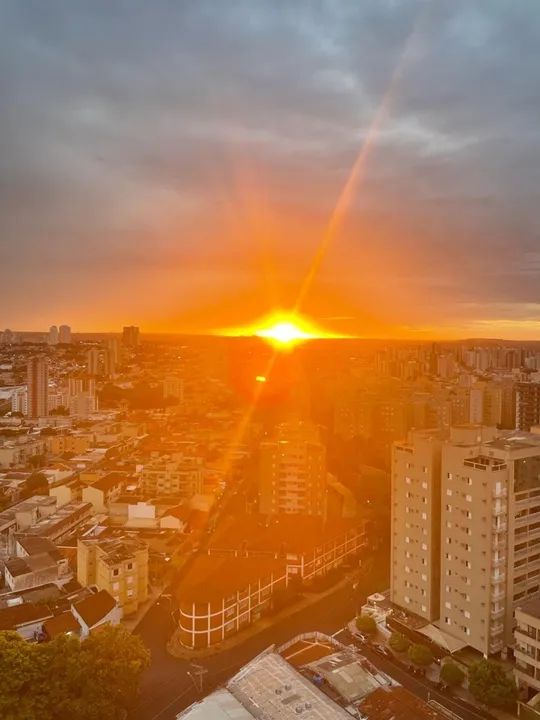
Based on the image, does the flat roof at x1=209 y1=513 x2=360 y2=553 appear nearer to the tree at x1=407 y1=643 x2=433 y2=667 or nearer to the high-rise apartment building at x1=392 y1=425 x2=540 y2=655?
the high-rise apartment building at x1=392 y1=425 x2=540 y2=655

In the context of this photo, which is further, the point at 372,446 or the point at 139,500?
the point at 372,446


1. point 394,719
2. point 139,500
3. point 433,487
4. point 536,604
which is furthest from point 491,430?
point 139,500

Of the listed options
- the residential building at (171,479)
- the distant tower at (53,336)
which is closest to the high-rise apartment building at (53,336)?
the distant tower at (53,336)

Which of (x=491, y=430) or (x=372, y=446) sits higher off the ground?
(x=491, y=430)

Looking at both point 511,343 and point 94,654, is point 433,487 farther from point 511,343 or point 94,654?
point 511,343

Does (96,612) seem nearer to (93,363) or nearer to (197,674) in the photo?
(197,674)

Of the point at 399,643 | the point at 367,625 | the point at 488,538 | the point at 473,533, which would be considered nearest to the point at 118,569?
the point at 367,625
